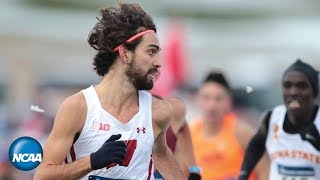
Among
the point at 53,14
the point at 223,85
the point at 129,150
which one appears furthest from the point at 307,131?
the point at 53,14

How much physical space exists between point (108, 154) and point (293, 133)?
3267mm

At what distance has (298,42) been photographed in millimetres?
28891

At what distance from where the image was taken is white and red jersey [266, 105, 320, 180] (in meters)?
8.46

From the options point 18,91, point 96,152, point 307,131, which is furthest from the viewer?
point 18,91

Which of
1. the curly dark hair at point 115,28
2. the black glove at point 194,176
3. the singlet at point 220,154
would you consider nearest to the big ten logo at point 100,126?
the curly dark hair at point 115,28

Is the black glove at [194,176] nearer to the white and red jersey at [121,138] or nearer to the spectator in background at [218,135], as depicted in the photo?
the spectator in background at [218,135]

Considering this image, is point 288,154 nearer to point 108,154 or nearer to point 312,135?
point 312,135

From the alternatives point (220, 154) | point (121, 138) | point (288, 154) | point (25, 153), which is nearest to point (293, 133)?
point (288, 154)

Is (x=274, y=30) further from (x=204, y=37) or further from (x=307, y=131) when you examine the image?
(x=307, y=131)

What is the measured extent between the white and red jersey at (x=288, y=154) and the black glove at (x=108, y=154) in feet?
9.95

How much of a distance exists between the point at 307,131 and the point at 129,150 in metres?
2.82

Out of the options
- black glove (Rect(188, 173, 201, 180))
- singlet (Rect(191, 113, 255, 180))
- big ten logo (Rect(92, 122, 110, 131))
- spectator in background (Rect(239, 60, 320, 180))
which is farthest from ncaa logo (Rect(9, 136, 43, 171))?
singlet (Rect(191, 113, 255, 180))

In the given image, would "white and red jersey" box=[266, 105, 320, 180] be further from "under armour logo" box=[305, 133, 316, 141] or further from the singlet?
the singlet

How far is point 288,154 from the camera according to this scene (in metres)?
8.61
